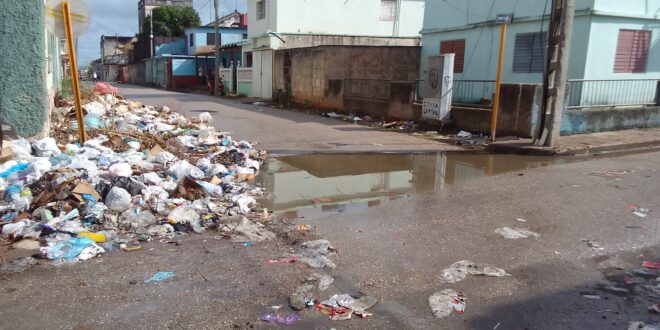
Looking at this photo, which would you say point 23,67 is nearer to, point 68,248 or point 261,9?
point 68,248

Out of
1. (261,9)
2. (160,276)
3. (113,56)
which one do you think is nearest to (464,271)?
(160,276)

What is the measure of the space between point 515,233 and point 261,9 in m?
25.2

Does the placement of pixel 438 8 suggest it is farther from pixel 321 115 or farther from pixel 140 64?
pixel 140 64

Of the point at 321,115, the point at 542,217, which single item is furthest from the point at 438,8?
the point at 542,217

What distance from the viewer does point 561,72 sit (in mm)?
9867

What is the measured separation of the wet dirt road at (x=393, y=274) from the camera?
10.9 feet

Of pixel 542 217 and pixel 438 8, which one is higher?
pixel 438 8

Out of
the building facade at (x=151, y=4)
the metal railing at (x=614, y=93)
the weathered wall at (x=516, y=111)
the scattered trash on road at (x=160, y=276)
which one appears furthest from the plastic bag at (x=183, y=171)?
the building facade at (x=151, y=4)

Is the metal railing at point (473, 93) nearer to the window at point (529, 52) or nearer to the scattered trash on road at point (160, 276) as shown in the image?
the window at point (529, 52)

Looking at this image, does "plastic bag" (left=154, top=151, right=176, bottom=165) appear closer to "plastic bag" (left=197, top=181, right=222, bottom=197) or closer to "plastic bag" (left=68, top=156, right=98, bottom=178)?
"plastic bag" (left=68, top=156, right=98, bottom=178)

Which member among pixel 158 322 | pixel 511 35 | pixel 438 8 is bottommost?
pixel 158 322

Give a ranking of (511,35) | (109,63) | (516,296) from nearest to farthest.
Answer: (516,296) → (511,35) → (109,63)

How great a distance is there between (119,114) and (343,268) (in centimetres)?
990

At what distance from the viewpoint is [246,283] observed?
384 centimetres
